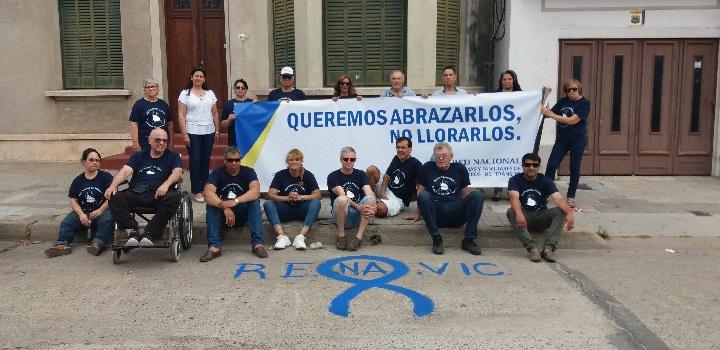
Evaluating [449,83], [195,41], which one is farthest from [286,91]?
[195,41]

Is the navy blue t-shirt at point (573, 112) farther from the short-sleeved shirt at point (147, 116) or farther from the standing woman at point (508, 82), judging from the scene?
the short-sleeved shirt at point (147, 116)

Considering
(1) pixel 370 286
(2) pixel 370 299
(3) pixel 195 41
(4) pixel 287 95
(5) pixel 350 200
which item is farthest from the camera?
(3) pixel 195 41

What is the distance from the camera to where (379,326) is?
443 cm

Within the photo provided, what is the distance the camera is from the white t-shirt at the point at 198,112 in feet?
25.5

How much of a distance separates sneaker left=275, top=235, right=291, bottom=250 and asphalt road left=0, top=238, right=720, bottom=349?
0.59 ft

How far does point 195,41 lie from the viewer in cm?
1194

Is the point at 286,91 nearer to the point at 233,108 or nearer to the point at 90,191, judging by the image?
the point at 233,108

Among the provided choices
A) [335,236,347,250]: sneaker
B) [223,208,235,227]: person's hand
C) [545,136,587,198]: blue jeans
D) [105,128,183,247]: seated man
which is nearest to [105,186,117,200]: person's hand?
[105,128,183,247]: seated man

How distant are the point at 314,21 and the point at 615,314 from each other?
24.8ft

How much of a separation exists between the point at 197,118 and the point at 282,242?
2.16 metres

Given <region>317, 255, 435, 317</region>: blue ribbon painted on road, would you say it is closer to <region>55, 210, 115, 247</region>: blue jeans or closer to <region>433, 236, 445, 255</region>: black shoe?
<region>433, 236, 445, 255</region>: black shoe

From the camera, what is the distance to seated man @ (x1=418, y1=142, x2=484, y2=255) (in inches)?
261

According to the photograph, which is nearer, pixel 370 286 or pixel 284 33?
pixel 370 286

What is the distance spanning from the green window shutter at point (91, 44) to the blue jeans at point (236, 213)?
654 centimetres
